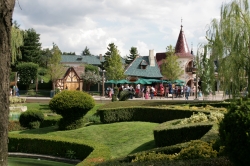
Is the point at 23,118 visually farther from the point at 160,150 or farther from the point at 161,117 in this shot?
the point at 160,150

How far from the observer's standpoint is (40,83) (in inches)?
2173

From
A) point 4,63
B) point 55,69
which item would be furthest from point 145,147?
point 55,69

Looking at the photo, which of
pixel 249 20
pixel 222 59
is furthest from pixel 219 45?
pixel 249 20

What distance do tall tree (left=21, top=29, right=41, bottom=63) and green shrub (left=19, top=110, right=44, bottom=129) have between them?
4217 centimetres

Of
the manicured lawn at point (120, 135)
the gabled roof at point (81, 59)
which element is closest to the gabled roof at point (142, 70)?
the gabled roof at point (81, 59)

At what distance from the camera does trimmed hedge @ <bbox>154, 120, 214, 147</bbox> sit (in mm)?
9953

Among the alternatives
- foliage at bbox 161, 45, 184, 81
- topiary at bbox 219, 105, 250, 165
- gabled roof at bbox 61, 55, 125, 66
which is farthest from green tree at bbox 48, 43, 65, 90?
topiary at bbox 219, 105, 250, 165

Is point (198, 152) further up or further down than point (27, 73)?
further down

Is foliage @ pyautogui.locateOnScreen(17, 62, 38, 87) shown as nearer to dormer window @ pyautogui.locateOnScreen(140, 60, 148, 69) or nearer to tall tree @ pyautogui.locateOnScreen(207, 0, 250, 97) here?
dormer window @ pyautogui.locateOnScreen(140, 60, 148, 69)

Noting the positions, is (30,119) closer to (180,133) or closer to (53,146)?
(53,146)

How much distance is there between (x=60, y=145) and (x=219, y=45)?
9.04m

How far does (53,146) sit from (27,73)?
40696mm

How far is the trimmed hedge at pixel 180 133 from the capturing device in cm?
995

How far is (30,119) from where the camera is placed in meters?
19.2
